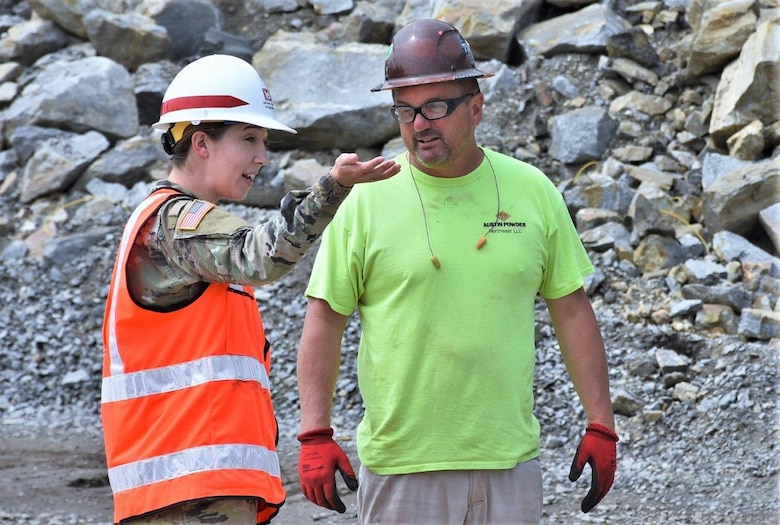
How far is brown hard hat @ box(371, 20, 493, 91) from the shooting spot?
3.12 m

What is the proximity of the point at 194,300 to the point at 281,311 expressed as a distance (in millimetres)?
5167

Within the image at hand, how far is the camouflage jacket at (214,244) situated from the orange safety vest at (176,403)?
1.4 inches

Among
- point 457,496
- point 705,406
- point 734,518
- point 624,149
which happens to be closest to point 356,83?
point 624,149

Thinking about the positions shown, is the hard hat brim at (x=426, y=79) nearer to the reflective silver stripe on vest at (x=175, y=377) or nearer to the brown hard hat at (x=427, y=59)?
the brown hard hat at (x=427, y=59)

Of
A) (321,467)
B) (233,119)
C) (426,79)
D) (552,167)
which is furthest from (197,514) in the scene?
(552,167)

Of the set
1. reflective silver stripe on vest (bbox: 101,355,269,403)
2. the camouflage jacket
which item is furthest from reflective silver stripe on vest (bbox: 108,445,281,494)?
the camouflage jacket

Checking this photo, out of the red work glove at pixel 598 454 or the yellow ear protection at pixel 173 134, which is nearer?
the yellow ear protection at pixel 173 134

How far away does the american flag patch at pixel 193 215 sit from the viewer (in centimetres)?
250

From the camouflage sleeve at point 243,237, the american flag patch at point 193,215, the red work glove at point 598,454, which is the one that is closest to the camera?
the camouflage sleeve at point 243,237

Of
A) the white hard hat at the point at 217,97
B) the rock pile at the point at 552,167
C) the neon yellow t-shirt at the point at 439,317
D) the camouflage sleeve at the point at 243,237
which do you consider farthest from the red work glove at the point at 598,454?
the rock pile at the point at 552,167

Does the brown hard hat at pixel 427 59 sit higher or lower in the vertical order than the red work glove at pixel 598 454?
higher

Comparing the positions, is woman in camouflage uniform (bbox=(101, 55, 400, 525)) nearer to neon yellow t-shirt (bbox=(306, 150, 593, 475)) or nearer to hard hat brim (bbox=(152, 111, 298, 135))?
hard hat brim (bbox=(152, 111, 298, 135))

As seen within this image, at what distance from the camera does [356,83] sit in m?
9.15

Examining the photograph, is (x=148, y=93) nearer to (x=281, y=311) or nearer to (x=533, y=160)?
(x=281, y=311)
